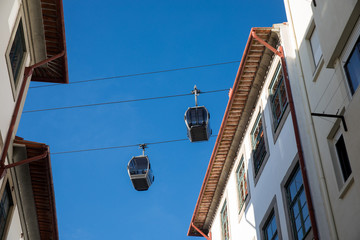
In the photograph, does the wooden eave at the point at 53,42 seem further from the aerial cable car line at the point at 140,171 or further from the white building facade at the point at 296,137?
the aerial cable car line at the point at 140,171

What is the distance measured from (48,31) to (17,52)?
1711 millimetres

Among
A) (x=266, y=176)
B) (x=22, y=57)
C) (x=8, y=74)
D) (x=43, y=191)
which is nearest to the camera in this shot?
(x=8, y=74)

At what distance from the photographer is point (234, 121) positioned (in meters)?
23.7

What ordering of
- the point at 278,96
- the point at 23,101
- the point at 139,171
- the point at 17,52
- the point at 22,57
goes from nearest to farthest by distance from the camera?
the point at 17,52 → the point at 23,101 → the point at 22,57 → the point at 278,96 → the point at 139,171

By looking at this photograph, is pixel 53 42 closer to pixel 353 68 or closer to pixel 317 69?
pixel 317 69

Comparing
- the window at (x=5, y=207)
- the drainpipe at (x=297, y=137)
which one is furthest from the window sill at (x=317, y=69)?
the window at (x=5, y=207)

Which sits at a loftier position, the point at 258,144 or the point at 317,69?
the point at 258,144

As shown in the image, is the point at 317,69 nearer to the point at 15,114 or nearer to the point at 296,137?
the point at 296,137

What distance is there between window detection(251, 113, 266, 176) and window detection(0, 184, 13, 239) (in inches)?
326

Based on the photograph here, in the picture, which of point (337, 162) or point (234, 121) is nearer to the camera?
point (337, 162)

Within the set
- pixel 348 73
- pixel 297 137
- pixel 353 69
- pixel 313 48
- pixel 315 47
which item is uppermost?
pixel 313 48

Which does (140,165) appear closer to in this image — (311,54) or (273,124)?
(273,124)

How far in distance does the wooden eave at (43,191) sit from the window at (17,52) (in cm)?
177

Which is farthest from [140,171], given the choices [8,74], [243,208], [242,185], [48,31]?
[8,74]
